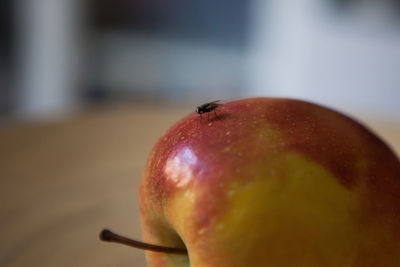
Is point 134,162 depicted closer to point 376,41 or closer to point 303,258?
point 303,258

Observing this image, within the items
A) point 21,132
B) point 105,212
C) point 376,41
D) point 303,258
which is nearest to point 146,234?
point 303,258

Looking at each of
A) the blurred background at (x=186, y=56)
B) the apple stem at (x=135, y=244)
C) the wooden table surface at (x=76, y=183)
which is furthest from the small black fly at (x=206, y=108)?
the blurred background at (x=186, y=56)

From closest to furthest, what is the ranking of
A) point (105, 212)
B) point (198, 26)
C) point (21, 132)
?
point (105, 212) → point (21, 132) → point (198, 26)

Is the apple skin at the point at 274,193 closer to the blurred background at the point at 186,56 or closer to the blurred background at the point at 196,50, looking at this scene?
the blurred background at the point at 186,56

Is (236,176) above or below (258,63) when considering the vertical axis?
above

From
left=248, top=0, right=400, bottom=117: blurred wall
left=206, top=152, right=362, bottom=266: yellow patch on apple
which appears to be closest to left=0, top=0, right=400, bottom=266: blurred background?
left=248, top=0, right=400, bottom=117: blurred wall

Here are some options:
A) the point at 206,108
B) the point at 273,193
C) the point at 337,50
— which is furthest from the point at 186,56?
the point at 273,193
